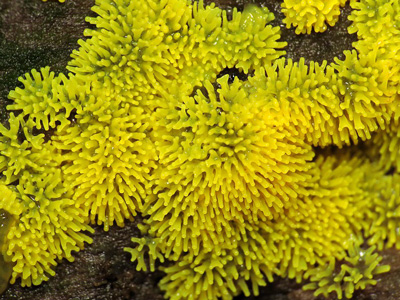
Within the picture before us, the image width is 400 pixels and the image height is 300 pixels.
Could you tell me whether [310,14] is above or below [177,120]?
above

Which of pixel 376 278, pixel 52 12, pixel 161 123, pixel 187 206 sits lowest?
pixel 376 278

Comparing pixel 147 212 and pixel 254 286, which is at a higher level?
pixel 147 212

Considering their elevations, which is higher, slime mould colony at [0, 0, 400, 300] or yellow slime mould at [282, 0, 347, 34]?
yellow slime mould at [282, 0, 347, 34]

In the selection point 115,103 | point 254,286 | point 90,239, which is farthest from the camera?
point 254,286

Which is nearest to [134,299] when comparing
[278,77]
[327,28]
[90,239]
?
[90,239]

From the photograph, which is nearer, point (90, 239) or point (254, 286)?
point (90, 239)

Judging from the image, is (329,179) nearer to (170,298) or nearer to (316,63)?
(316,63)

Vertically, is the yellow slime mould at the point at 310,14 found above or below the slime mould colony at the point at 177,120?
above

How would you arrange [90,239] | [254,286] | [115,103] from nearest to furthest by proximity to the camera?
[115,103] < [90,239] < [254,286]
